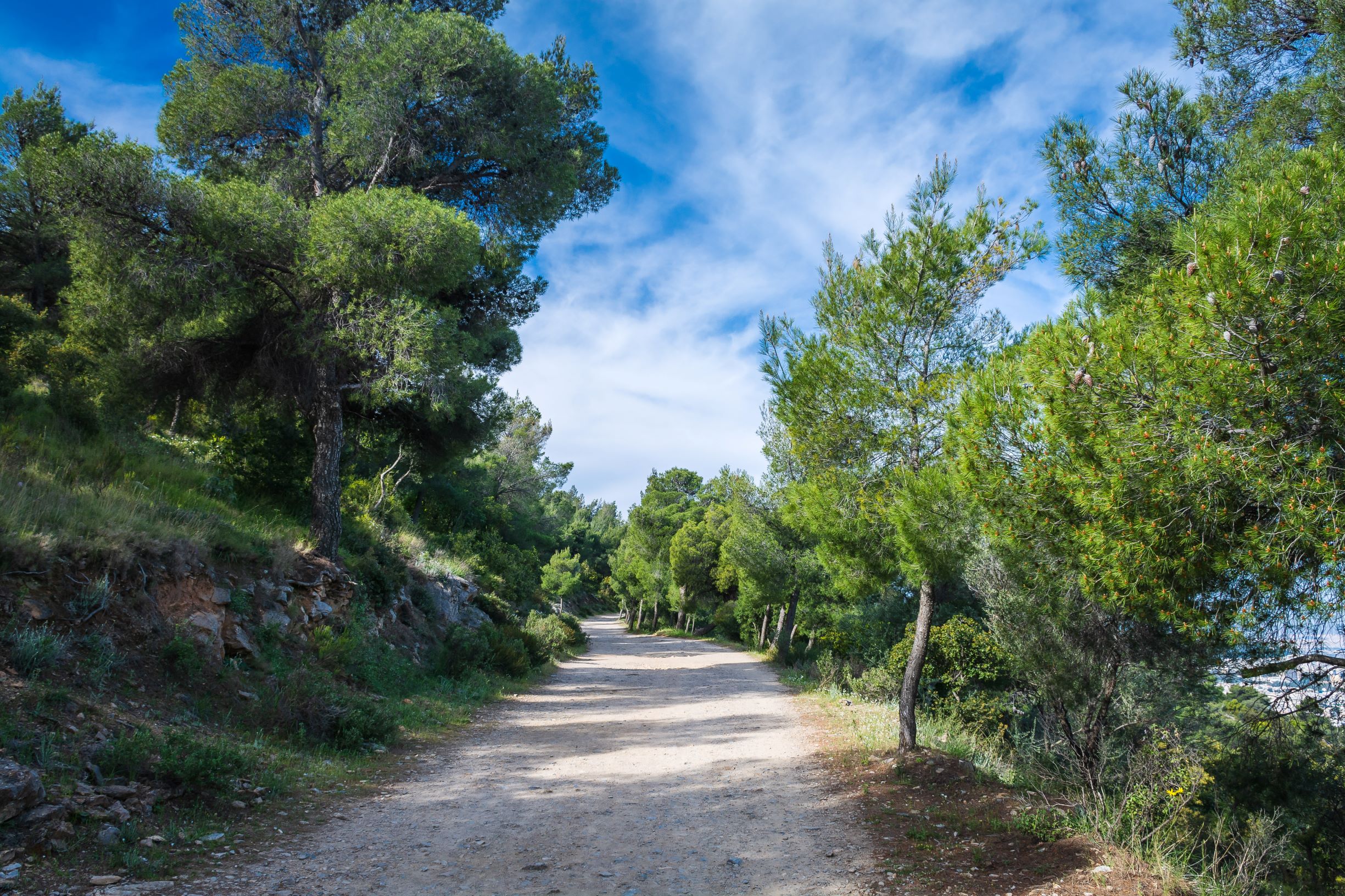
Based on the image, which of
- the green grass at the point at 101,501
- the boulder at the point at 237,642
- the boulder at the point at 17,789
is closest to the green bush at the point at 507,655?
the green grass at the point at 101,501

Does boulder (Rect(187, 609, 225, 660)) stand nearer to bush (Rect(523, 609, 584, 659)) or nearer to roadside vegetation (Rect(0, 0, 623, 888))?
roadside vegetation (Rect(0, 0, 623, 888))

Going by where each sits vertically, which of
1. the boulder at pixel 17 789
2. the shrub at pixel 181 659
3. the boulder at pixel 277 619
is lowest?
the boulder at pixel 17 789

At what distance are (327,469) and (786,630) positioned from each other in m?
15.4

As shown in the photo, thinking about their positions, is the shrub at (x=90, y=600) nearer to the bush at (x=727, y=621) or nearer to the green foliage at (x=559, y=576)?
the green foliage at (x=559, y=576)

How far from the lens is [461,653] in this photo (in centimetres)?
1380

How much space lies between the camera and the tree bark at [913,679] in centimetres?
769

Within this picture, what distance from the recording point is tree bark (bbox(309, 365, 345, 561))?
456 inches

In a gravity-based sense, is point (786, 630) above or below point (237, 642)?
below

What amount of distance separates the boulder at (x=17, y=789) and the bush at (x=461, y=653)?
29.7 feet

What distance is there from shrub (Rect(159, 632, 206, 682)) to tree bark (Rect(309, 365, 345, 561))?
4414 mm

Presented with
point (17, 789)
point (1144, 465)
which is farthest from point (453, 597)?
point (1144, 465)

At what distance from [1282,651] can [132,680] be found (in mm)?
10031

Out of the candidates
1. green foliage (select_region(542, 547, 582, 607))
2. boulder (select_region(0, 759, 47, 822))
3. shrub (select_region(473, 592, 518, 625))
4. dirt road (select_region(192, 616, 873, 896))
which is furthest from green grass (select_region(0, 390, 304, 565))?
green foliage (select_region(542, 547, 582, 607))

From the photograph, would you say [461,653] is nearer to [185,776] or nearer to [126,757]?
[185,776]
